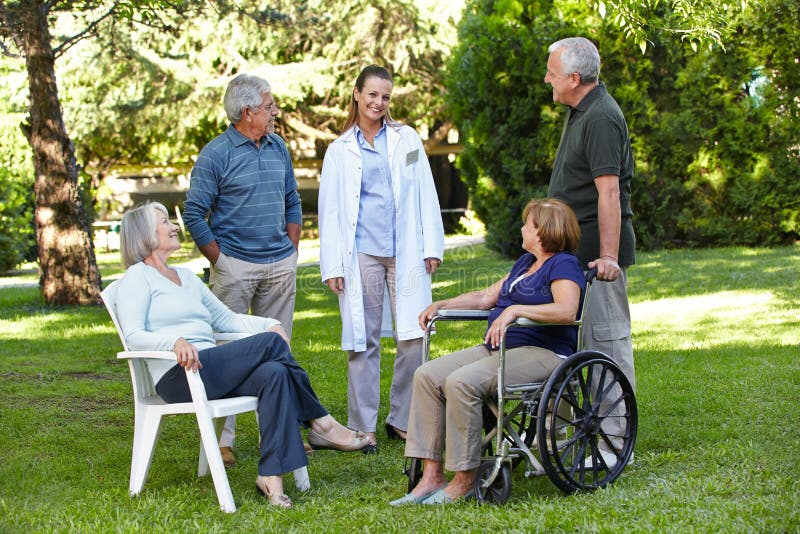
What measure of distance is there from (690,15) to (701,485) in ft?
10.9

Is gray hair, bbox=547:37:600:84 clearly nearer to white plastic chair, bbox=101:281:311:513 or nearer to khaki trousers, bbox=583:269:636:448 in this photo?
khaki trousers, bbox=583:269:636:448

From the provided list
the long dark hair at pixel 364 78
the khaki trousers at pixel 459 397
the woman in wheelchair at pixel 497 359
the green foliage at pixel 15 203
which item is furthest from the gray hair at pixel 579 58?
the green foliage at pixel 15 203

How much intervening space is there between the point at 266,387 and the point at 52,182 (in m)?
8.11

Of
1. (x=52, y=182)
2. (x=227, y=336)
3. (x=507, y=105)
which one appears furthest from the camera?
(x=507, y=105)

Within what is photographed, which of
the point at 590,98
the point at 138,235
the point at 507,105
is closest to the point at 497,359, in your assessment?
the point at 590,98

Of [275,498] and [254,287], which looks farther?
[254,287]

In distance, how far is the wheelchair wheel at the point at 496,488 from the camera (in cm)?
393

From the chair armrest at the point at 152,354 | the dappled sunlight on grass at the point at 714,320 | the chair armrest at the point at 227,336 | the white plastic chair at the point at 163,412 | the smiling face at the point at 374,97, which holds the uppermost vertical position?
the smiling face at the point at 374,97

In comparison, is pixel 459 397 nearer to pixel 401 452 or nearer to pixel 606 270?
pixel 606 270

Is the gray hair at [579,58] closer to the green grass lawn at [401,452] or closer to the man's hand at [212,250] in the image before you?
the green grass lawn at [401,452]

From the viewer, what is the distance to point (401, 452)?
5.09 m

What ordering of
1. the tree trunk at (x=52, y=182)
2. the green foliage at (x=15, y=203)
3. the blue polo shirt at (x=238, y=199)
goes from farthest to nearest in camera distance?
Result: the green foliage at (x=15, y=203) → the tree trunk at (x=52, y=182) → the blue polo shirt at (x=238, y=199)

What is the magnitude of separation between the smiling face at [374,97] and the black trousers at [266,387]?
1436 mm

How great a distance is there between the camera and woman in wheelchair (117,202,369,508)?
4156 millimetres
